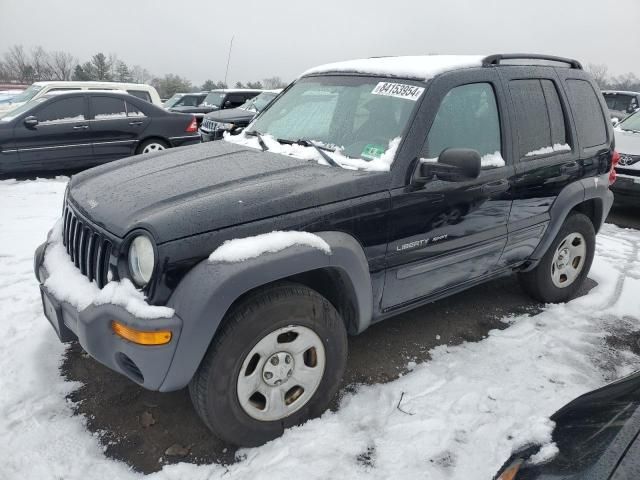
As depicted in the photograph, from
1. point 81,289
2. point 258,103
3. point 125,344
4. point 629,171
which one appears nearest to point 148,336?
point 125,344

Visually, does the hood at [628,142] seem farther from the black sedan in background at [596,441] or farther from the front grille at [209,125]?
the front grille at [209,125]

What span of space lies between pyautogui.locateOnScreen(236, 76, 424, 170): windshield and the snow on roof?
68 millimetres

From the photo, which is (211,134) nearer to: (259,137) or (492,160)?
(259,137)

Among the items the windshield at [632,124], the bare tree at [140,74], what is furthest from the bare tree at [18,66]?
the windshield at [632,124]

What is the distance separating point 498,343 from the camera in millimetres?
3451

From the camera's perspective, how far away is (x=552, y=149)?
11.5ft

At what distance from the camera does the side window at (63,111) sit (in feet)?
26.5

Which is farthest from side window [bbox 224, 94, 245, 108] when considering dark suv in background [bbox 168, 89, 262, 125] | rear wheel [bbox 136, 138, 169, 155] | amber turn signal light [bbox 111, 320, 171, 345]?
amber turn signal light [bbox 111, 320, 171, 345]

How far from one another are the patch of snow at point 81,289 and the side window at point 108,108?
20.9 ft

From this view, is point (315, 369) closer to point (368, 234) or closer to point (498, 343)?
point (368, 234)

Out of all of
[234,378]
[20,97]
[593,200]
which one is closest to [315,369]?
[234,378]

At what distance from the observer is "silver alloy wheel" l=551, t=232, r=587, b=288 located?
3992mm

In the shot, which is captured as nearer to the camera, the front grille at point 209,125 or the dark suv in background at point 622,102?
the front grille at point 209,125

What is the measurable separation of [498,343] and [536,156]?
4.34 ft
